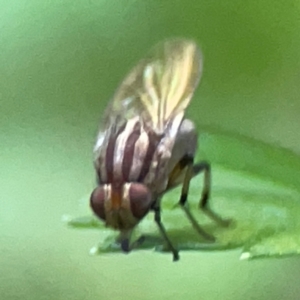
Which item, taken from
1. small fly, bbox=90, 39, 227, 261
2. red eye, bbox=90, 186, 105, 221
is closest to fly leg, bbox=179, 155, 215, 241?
small fly, bbox=90, 39, 227, 261

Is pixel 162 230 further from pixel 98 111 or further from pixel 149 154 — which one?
pixel 98 111

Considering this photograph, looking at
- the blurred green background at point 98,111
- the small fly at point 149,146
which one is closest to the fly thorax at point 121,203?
the small fly at point 149,146

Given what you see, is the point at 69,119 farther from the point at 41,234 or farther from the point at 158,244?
the point at 158,244

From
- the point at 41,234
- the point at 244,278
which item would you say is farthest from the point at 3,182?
the point at 244,278

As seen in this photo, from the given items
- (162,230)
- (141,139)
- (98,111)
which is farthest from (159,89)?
(98,111)

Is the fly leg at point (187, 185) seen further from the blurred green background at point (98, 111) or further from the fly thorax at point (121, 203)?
the blurred green background at point (98, 111)

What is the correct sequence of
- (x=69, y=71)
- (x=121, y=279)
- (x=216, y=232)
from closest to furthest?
1. (x=216, y=232)
2. (x=121, y=279)
3. (x=69, y=71)
